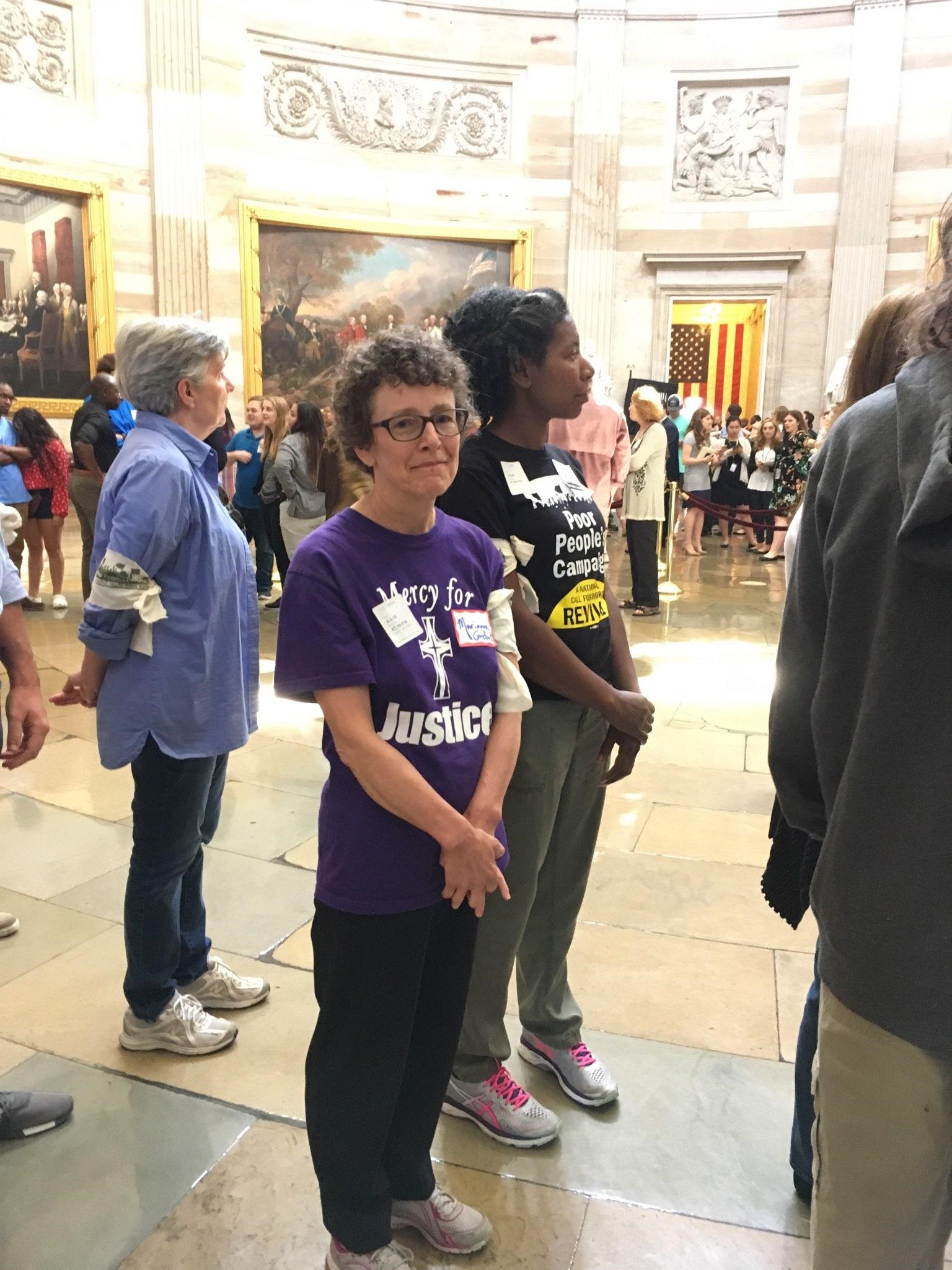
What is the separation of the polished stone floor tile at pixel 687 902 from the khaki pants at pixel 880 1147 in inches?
78.2

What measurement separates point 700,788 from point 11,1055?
3.09 m

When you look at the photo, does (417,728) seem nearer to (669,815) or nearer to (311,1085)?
(311,1085)

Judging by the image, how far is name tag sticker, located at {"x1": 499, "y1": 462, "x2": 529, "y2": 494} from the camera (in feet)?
6.74

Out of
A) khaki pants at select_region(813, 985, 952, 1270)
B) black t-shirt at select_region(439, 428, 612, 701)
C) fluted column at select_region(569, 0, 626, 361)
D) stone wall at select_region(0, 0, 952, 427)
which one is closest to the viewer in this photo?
khaki pants at select_region(813, 985, 952, 1270)

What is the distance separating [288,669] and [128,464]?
98 centimetres

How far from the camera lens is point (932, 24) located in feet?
50.7

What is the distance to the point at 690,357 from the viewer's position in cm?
2392

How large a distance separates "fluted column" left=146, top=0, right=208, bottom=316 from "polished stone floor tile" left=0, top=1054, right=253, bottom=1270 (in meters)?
13.7

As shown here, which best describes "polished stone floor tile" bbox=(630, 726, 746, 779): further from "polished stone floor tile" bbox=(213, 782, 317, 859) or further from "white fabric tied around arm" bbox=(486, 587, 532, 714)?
"white fabric tied around arm" bbox=(486, 587, 532, 714)

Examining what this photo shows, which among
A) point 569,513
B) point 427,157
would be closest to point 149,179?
point 427,157

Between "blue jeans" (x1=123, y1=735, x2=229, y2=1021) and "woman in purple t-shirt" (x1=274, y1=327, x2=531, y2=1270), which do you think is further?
"blue jeans" (x1=123, y1=735, x2=229, y2=1021)

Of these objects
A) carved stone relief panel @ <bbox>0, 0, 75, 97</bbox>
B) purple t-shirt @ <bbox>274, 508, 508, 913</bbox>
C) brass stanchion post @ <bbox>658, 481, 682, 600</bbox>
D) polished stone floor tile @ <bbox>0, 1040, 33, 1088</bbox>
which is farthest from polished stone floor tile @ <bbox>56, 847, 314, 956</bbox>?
carved stone relief panel @ <bbox>0, 0, 75, 97</bbox>

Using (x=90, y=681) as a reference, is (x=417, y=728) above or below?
above

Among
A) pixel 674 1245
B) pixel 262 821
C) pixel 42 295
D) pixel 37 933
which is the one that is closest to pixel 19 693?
pixel 37 933
